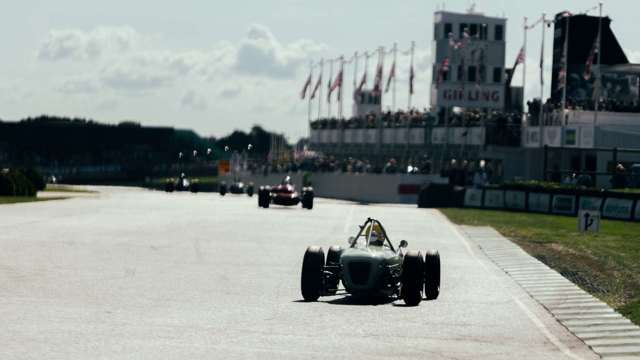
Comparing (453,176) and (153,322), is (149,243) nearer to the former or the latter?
(153,322)

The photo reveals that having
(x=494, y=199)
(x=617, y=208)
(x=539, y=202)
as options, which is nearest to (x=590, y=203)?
(x=617, y=208)

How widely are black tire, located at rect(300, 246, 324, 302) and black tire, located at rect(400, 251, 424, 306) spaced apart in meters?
1.24

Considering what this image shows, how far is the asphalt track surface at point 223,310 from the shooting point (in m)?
13.7

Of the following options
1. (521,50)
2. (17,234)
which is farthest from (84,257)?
(521,50)

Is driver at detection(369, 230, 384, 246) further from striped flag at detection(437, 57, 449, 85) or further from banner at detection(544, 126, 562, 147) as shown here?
striped flag at detection(437, 57, 449, 85)

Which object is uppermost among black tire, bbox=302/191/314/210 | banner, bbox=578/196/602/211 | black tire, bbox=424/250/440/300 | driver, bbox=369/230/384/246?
driver, bbox=369/230/384/246

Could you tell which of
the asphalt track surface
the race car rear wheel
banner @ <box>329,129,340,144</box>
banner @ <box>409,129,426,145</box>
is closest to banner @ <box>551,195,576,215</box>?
the race car rear wheel

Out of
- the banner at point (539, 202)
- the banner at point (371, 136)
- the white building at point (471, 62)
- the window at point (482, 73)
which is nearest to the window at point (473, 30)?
the white building at point (471, 62)

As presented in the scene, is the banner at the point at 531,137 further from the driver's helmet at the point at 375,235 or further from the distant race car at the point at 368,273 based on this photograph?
the distant race car at the point at 368,273

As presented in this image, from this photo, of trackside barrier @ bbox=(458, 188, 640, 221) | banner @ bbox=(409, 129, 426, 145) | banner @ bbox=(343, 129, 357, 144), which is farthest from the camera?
banner @ bbox=(343, 129, 357, 144)

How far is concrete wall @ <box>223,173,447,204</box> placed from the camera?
80812 mm

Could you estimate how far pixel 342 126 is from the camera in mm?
107000

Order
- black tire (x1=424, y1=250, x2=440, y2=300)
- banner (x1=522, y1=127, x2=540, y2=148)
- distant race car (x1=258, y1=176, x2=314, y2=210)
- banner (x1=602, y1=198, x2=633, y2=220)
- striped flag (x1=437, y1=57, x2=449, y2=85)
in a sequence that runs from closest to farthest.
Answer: black tire (x1=424, y1=250, x2=440, y2=300) < banner (x1=602, y1=198, x2=633, y2=220) < distant race car (x1=258, y1=176, x2=314, y2=210) < banner (x1=522, y1=127, x2=540, y2=148) < striped flag (x1=437, y1=57, x2=449, y2=85)

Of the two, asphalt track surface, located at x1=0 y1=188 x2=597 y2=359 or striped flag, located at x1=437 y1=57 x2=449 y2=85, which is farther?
striped flag, located at x1=437 y1=57 x2=449 y2=85
